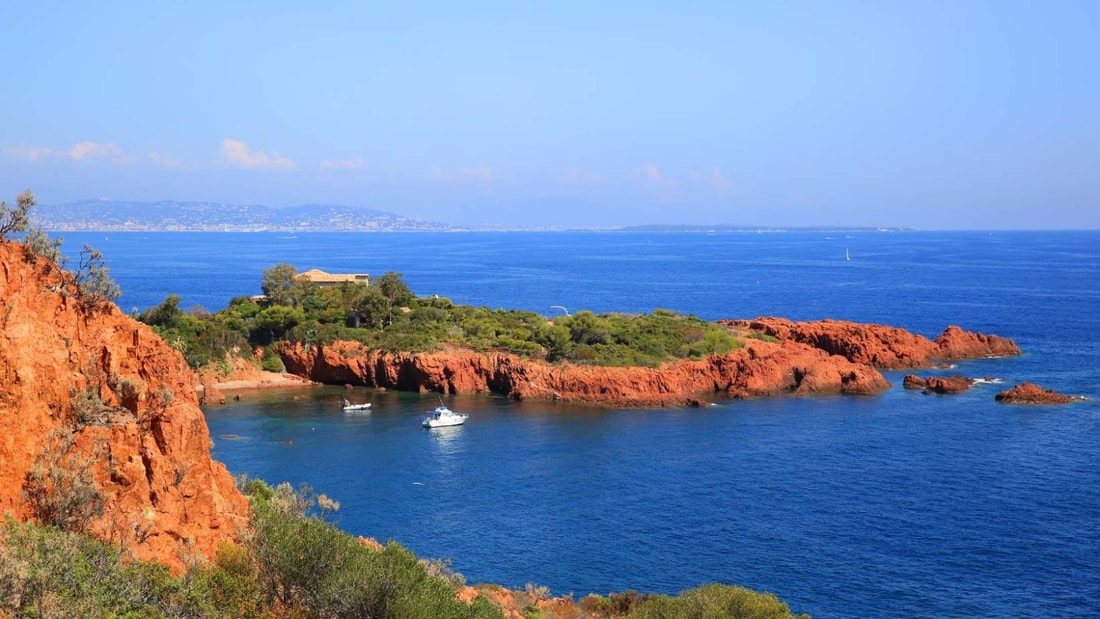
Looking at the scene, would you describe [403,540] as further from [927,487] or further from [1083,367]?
[1083,367]

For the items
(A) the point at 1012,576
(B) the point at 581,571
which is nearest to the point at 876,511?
(A) the point at 1012,576

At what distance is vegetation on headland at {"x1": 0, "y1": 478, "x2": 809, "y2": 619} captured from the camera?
12.1 metres

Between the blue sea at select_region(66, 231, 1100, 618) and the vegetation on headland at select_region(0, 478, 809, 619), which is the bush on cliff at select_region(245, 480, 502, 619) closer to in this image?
the vegetation on headland at select_region(0, 478, 809, 619)

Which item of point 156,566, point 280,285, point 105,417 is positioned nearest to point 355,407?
point 280,285

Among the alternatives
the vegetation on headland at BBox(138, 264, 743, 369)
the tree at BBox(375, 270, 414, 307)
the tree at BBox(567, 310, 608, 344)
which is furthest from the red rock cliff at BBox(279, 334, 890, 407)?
the tree at BBox(375, 270, 414, 307)

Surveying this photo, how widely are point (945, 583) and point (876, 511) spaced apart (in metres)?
7.06

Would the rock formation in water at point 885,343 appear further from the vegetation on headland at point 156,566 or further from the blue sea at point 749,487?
the vegetation on headland at point 156,566

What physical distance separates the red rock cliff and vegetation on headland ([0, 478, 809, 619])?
115ft

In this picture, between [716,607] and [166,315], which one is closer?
[716,607]

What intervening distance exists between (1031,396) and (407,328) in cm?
4119

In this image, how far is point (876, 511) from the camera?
3453 centimetres

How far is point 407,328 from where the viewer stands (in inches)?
2630

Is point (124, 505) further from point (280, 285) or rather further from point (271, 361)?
point (280, 285)

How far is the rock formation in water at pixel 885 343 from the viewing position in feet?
227
